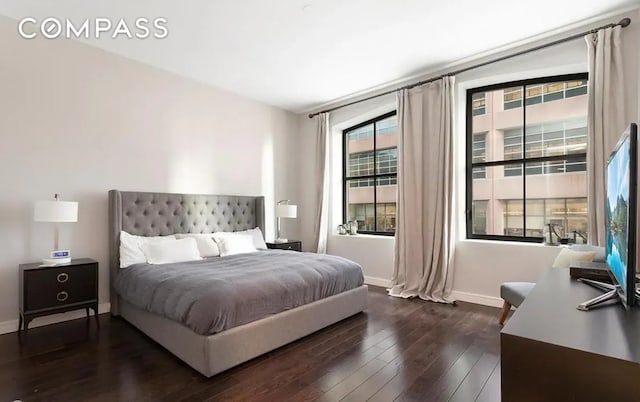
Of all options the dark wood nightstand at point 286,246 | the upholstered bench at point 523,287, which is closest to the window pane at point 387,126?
the dark wood nightstand at point 286,246

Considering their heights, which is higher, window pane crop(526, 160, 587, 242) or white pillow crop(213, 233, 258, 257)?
window pane crop(526, 160, 587, 242)

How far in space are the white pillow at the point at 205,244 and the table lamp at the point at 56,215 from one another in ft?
3.65

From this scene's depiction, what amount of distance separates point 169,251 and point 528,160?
4146 millimetres

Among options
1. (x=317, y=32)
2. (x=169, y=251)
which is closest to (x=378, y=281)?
(x=169, y=251)

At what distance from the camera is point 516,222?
380 cm

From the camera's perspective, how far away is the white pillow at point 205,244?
3.82 metres

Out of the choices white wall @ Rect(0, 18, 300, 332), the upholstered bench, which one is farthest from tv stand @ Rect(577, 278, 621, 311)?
white wall @ Rect(0, 18, 300, 332)

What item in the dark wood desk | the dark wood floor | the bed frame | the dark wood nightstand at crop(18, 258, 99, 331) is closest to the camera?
the dark wood desk

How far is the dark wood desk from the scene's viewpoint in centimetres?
86

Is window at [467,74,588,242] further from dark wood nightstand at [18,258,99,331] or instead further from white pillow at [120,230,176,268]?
dark wood nightstand at [18,258,99,331]

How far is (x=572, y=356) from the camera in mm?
922

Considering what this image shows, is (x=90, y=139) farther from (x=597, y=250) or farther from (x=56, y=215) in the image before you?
(x=597, y=250)

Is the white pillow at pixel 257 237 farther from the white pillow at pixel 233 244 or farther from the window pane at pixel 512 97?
the window pane at pixel 512 97

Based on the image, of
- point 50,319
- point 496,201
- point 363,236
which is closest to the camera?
point 50,319
